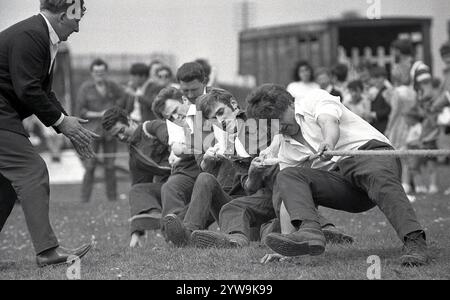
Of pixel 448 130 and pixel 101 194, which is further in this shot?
pixel 101 194

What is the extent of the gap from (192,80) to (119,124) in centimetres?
91

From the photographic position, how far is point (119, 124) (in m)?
8.35

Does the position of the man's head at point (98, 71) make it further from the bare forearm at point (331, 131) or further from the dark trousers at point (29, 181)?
the bare forearm at point (331, 131)

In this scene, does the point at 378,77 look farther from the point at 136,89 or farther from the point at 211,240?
the point at 211,240

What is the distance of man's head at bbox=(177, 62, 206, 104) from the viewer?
311 inches

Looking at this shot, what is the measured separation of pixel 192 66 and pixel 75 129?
1.85 m

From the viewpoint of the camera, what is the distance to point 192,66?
26.0ft

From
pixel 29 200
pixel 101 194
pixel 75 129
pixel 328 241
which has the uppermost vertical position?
pixel 75 129

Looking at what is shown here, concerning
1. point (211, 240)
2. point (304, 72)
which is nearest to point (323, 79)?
point (304, 72)

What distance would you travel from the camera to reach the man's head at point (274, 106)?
245 inches

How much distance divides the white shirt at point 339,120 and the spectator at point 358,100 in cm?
653

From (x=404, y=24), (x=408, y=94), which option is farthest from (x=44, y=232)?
(x=404, y=24)

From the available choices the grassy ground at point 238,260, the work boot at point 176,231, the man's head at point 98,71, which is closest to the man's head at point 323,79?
the man's head at point 98,71
